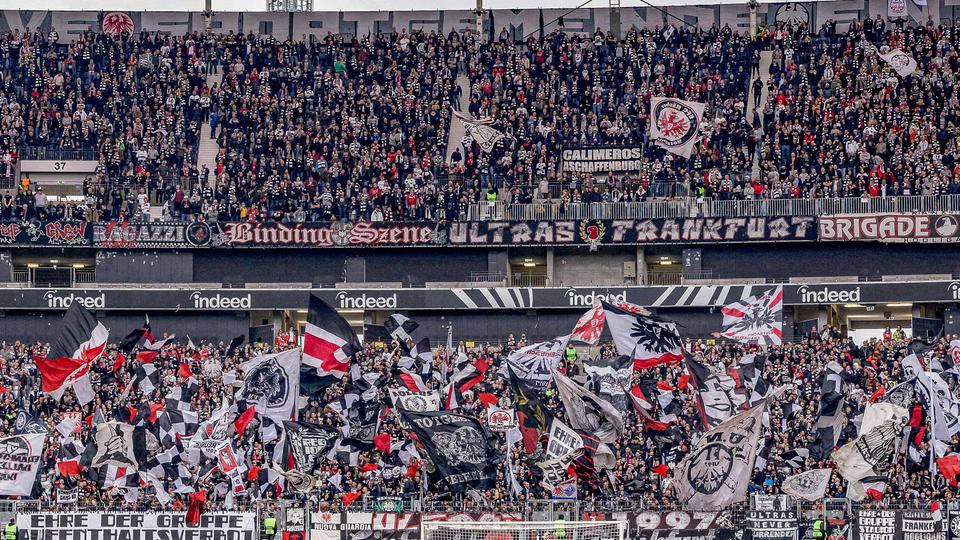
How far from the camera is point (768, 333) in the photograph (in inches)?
1777

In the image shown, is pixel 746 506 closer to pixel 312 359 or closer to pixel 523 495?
pixel 523 495

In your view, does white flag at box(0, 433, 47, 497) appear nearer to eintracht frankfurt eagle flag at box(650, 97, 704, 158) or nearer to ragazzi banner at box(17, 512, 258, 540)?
ragazzi banner at box(17, 512, 258, 540)

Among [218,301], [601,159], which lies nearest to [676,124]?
[601,159]

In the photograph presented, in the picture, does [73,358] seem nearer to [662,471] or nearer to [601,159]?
[662,471]

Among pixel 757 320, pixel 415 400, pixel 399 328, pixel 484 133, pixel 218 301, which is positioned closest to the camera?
pixel 415 400

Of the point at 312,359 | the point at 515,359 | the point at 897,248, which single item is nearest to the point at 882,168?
the point at 897,248

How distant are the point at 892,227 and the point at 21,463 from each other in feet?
94.9

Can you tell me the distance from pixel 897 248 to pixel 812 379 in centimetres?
1337

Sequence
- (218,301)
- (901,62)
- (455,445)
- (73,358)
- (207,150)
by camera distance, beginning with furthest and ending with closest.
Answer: (207,150), (901,62), (218,301), (73,358), (455,445)

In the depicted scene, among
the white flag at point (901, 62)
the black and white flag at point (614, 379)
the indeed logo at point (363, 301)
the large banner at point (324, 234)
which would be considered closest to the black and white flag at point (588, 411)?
the black and white flag at point (614, 379)

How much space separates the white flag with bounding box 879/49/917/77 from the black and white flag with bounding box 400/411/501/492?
27283mm


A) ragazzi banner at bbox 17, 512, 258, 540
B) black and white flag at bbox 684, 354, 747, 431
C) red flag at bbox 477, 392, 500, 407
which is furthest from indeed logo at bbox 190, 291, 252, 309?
black and white flag at bbox 684, 354, 747, 431

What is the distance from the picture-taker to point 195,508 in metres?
40.2

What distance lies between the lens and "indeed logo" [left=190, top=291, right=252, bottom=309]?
193 feet
